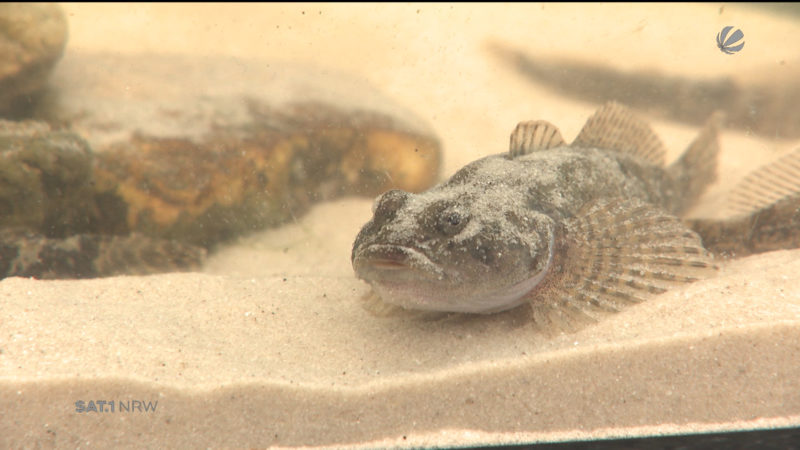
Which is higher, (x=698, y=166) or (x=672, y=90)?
(x=672, y=90)

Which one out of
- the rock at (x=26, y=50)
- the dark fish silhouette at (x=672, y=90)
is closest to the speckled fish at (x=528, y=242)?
the dark fish silhouette at (x=672, y=90)

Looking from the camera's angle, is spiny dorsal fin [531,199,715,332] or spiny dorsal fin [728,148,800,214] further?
spiny dorsal fin [728,148,800,214]

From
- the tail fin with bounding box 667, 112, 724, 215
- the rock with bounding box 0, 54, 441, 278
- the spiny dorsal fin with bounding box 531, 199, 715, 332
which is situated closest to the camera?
the spiny dorsal fin with bounding box 531, 199, 715, 332

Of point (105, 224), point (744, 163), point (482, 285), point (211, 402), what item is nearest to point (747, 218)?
point (744, 163)

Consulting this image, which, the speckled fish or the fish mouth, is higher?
the speckled fish

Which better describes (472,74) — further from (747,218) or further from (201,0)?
(201,0)

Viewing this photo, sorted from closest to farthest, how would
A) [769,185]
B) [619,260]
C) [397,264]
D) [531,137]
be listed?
[397,264] → [619,260] → [531,137] → [769,185]

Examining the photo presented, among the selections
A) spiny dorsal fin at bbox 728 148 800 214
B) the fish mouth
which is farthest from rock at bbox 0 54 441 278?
spiny dorsal fin at bbox 728 148 800 214

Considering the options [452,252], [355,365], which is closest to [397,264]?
[452,252]

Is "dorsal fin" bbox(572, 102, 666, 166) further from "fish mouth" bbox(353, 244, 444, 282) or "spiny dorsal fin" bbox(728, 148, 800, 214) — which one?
"fish mouth" bbox(353, 244, 444, 282)

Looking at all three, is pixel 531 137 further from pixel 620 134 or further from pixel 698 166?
pixel 698 166
